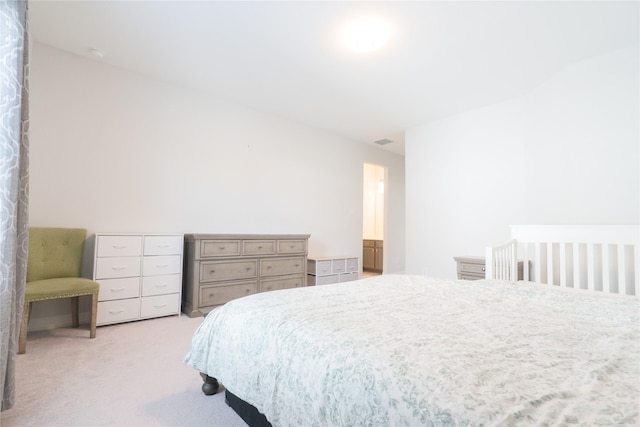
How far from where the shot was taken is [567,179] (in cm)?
306

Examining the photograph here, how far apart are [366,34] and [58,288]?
3.36 m

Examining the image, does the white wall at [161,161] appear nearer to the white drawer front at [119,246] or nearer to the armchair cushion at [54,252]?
the armchair cushion at [54,252]

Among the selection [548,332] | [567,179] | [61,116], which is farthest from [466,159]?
[61,116]

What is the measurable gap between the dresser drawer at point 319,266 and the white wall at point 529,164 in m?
1.36

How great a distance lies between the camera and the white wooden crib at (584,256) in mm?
2215

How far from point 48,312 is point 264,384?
2.98 m

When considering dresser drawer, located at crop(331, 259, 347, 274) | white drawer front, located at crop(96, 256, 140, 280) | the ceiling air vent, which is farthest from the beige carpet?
the ceiling air vent

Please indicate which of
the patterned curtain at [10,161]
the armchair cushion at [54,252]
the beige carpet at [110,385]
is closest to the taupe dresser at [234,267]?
the beige carpet at [110,385]

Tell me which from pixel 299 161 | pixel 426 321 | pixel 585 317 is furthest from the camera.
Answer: pixel 299 161

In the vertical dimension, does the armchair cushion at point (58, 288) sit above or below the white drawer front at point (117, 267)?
below

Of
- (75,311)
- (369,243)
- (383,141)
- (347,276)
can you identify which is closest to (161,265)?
(75,311)

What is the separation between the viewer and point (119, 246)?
9.68 feet

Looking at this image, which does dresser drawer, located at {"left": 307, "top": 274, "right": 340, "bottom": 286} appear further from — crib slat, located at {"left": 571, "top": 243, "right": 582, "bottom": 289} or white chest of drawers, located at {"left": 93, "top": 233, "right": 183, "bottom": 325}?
crib slat, located at {"left": 571, "top": 243, "right": 582, "bottom": 289}

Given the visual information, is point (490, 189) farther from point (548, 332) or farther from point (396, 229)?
point (548, 332)
